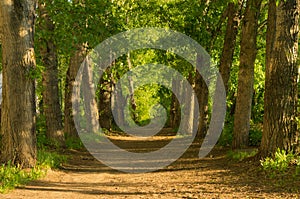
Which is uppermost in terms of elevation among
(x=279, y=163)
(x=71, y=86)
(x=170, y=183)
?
(x=71, y=86)

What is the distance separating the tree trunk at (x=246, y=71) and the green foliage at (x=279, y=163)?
4.45 metres

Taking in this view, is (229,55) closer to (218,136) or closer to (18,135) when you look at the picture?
(218,136)

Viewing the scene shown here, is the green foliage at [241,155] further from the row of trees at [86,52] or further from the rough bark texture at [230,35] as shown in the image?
the rough bark texture at [230,35]

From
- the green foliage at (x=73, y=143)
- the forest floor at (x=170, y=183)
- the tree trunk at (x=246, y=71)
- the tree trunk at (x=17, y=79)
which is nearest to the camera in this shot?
the forest floor at (x=170, y=183)

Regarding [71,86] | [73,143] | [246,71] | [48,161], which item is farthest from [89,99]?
[48,161]

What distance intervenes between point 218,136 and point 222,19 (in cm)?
601

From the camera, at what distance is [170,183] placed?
35.0 feet

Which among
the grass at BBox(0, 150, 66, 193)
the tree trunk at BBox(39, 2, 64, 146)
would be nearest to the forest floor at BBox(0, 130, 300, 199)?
the grass at BBox(0, 150, 66, 193)

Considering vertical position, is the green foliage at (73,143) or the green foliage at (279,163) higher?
the green foliage at (73,143)

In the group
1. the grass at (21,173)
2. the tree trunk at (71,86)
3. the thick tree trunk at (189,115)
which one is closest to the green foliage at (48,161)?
the grass at (21,173)

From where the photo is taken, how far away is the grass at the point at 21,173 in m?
9.79

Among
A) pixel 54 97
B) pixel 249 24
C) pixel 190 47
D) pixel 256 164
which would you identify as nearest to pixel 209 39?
pixel 190 47

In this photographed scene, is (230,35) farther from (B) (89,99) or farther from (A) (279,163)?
(B) (89,99)

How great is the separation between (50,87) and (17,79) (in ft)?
18.0
